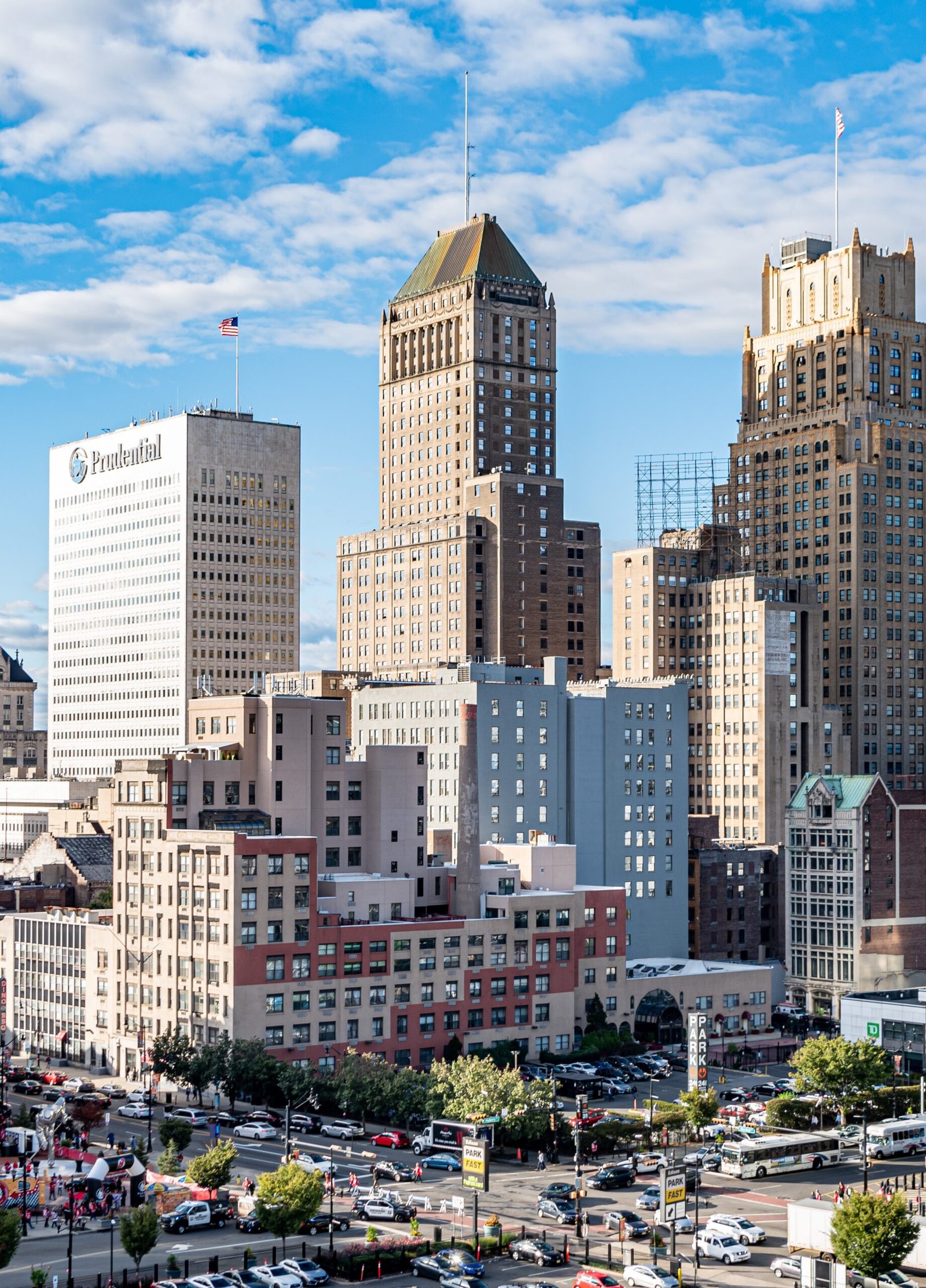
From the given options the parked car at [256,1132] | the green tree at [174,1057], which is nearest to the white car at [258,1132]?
the parked car at [256,1132]

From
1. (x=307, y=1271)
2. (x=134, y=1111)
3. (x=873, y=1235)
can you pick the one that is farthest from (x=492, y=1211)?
(x=134, y=1111)

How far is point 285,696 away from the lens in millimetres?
194875

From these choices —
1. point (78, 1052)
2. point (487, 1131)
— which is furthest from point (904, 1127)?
point (78, 1052)

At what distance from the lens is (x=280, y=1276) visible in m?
108

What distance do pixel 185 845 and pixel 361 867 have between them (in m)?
26.2

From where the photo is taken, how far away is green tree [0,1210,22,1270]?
104 m

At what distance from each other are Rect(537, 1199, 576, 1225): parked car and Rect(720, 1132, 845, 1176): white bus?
18.8 m

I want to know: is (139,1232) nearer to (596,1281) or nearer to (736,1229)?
(596,1281)

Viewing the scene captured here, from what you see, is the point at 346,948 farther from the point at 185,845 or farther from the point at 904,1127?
the point at 904,1127

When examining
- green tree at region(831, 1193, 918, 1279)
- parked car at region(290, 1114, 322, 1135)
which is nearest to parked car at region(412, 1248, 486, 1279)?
green tree at region(831, 1193, 918, 1279)

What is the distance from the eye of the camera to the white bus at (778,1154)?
142 m

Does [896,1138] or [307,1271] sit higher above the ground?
[307,1271]

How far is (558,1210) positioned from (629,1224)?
18.5 feet

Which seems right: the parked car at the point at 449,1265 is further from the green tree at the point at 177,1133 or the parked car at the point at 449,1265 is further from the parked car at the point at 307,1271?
the green tree at the point at 177,1133
